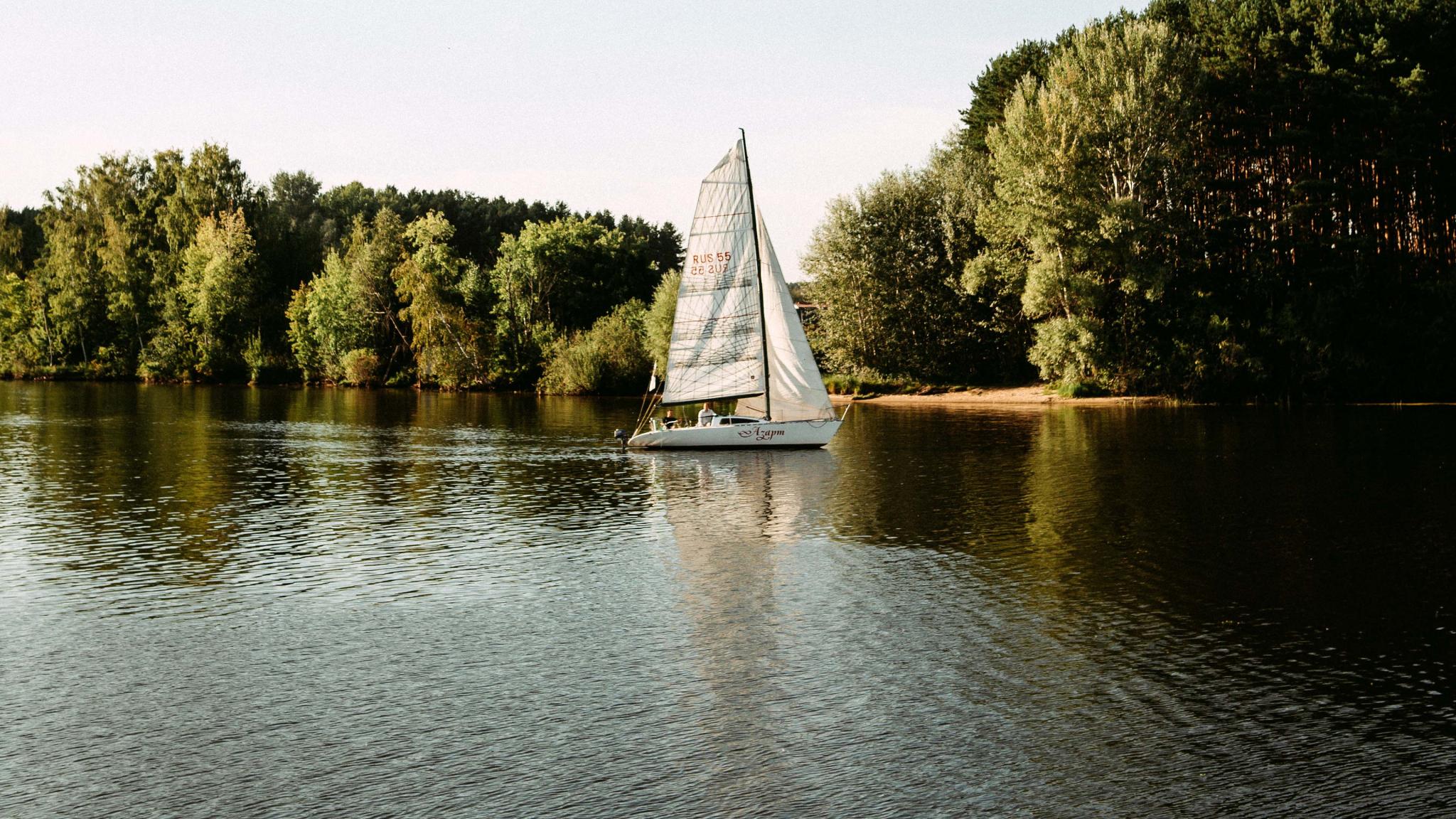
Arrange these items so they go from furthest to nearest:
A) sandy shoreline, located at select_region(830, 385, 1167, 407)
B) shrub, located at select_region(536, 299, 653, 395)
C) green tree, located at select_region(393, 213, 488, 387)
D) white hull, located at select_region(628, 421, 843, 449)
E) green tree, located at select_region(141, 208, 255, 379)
A: green tree, located at select_region(141, 208, 255, 379), green tree, located at select_region(393, 213, 488, 387), shrub, located at select_region(536, 299, 653, 395), sandy shoreline, located at select_region(830, 385, 1167, 407), white hull, located at select_region(628, 421, 843, 449)

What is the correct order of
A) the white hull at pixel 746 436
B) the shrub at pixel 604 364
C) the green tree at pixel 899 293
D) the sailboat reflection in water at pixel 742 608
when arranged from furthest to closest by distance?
the shrub at pixel 604 364 < the green tree at pixel 899 293 < the white hull at pixel 746 436 < the sailboat reflection in water at pixel 742 608

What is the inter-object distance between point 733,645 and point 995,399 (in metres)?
70.9

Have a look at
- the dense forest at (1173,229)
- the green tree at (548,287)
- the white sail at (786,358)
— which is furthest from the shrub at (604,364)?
the white sail at (786,358)

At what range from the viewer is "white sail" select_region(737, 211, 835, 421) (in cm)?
4903

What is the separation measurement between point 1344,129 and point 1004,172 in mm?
21332

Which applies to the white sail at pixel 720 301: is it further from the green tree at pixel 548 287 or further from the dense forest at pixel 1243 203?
the green tree at pixel 548 287

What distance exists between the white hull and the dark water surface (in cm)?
1018

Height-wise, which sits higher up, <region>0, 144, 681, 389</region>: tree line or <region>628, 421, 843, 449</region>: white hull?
<region>0, 144, 681, 389</region>: tree line

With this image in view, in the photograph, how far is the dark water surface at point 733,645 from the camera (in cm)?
1243

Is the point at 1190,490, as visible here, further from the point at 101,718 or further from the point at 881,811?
the point at 101,718

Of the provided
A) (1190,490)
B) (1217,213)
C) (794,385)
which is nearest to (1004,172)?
(1217,213)

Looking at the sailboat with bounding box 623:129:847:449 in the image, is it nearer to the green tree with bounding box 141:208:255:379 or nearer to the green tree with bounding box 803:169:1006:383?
the green tree with bounding box 803:169:1006:383

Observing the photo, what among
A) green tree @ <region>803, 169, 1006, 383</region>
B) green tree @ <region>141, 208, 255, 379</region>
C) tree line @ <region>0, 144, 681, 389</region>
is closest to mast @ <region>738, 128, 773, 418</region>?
green tree @ <region>803, 169, 1006, 383</region>

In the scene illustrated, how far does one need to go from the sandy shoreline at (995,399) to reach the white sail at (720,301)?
26870 millimetres
